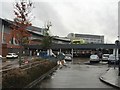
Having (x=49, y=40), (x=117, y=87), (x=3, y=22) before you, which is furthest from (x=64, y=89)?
(x=3, y=22)

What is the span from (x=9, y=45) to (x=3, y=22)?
26.8 ft

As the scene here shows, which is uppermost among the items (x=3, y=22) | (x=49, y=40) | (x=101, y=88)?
(x=3, y=22)

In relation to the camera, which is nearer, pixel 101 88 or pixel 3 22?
pixel 101 88

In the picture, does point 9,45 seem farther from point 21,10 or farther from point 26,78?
point 26,78

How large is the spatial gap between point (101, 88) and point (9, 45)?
70.3 metres

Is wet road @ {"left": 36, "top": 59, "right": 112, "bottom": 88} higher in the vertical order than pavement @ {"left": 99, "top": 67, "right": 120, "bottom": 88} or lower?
lower

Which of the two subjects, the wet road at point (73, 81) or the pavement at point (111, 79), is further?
the pavement at point (111, 79)

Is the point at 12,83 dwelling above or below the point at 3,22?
below

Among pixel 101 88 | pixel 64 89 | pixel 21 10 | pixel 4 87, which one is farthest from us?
pixel 21 10

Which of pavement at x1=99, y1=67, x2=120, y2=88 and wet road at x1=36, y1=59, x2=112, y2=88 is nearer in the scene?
wet road at x1=36, y1=59, x2=112, y2=88

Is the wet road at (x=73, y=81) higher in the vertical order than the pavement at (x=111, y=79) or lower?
lower

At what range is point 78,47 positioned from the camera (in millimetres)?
99188

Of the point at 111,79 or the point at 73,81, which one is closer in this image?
the point at 73,81

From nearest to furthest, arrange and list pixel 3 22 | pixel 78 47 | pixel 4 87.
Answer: pixel 4 87 → pixel 3 22 → pixel 78 47
